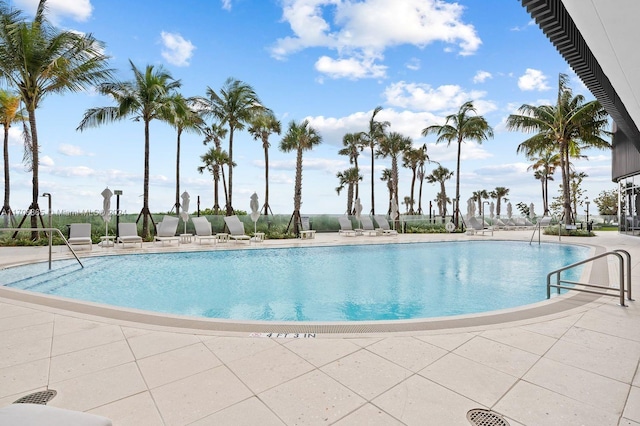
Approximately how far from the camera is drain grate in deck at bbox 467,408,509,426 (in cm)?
204

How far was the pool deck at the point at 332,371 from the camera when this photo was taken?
215 centimetres

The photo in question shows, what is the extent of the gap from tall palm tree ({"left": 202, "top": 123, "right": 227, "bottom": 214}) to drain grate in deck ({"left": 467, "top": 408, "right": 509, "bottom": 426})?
25.9m

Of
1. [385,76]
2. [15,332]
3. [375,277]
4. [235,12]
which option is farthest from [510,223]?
[15,332]

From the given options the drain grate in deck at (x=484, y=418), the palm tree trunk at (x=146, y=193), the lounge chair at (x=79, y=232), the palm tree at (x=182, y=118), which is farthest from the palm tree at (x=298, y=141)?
the drain grate in deck at (x=484, y=418)

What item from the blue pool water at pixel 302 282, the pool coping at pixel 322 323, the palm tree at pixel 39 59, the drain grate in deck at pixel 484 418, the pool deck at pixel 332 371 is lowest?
the blue pool water at pixel 302 282

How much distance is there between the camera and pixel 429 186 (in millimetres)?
47094

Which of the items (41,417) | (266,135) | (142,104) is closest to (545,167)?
(266,135)

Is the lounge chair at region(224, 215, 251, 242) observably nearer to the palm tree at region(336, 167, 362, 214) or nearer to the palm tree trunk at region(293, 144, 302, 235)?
the palm tree trunk at region(293, 144, 302, 235)

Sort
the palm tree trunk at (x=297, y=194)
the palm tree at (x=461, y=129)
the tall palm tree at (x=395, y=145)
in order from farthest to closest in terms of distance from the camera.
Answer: the tall palm tree at (x=395, y=145)
the palm tree at (x=461, y=129)
the palm tree trunk at (x=297, y=194)

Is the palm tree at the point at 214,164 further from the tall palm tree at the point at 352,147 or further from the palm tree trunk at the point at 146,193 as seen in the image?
the palm tree trunk at the point at 146,193

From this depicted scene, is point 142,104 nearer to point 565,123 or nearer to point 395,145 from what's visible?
point 395,145

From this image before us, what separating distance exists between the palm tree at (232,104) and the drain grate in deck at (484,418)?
687 inches

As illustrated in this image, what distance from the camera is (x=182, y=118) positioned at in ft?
54.5

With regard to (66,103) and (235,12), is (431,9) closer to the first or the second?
(235,12)
